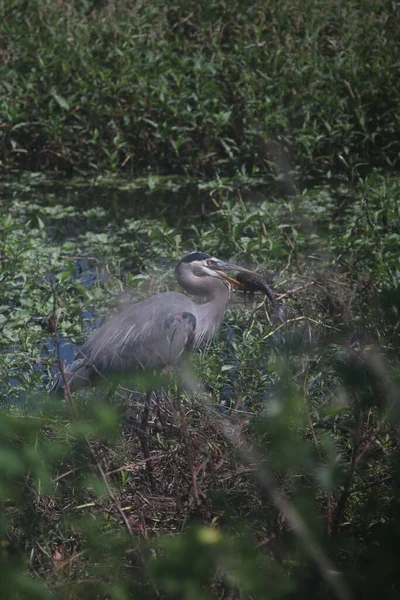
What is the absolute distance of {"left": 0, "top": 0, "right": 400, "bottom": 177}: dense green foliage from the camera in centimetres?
823

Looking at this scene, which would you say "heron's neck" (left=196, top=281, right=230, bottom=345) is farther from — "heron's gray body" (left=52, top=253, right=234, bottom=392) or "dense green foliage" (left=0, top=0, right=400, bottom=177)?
"dense green foliage" (left=0, top=0, right=400, bottom=177)

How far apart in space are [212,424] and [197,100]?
539 centimetres

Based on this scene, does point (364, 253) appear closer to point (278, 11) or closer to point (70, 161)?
point (70, 161)

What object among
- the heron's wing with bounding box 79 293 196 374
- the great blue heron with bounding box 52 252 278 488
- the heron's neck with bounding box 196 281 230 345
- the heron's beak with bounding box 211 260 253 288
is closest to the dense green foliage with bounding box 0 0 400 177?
the heron's beak with bounding box 211 260 253 288

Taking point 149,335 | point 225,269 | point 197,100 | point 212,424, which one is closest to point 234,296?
point 225,269

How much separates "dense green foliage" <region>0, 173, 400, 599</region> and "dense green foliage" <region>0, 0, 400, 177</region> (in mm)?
492

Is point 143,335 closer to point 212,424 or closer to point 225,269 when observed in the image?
point 225,269

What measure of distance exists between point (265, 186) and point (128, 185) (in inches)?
43.4

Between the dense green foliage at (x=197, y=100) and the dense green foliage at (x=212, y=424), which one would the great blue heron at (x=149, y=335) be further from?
the dense green foliage at (x=197, y=100)

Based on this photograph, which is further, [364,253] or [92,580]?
[364,253]

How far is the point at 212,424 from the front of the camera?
3.36m

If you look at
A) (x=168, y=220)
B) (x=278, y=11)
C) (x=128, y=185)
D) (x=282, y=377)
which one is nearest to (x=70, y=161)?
(x=128, y=185)

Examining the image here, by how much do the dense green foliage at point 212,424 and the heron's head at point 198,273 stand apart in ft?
0.80

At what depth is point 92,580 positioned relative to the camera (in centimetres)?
251
